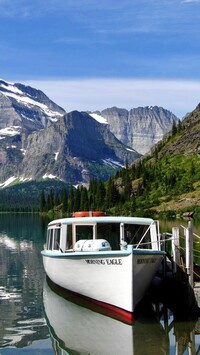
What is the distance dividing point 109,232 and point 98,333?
381 inches

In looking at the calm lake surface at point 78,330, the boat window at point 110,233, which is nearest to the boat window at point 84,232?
the boat window at point 110,233

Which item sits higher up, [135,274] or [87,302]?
[135,274]

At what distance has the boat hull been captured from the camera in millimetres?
34906

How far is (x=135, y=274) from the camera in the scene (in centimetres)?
3503

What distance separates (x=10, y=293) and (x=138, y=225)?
44.5 feet

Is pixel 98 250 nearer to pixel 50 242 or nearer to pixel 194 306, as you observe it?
pixel 194 306

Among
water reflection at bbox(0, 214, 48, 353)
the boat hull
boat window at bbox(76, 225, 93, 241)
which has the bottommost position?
water reflection at bbox(0, 214, 48, 353)

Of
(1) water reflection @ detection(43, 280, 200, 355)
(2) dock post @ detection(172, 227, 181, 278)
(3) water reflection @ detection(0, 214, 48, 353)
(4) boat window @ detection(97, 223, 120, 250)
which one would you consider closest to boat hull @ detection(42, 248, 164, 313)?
(1) water reflection @ detection(43, 280, 200, 355)

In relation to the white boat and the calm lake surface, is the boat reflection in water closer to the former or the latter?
the calm lake surface

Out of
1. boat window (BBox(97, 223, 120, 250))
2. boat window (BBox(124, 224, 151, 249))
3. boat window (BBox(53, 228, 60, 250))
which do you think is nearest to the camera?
boat window (BBox(97, 223, 120, 250))

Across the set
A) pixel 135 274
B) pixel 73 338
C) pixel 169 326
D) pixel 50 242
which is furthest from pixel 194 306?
pixel 50 242

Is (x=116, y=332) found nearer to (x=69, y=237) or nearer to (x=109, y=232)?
(x=109, y=232)

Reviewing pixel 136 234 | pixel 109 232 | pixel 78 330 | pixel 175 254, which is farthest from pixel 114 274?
pixel 136 234

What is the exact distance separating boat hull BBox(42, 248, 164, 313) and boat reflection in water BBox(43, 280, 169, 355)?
128 centimetres
